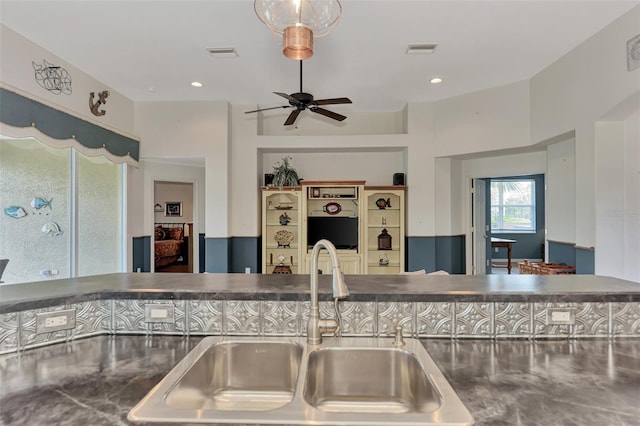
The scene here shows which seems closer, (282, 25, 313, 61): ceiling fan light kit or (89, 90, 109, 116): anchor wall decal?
(282, 25, 313, 61): ceiling fan light kit

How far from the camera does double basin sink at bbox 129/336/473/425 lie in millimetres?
1061

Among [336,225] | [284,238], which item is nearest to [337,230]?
[336,225]

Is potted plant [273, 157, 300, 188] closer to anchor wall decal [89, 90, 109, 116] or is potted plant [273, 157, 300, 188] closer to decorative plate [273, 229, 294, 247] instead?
decorative plate [273, 229, 294, 247]

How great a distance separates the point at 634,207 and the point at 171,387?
166 inches

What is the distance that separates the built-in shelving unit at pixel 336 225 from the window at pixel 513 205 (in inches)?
214

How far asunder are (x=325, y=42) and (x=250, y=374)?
129 inches

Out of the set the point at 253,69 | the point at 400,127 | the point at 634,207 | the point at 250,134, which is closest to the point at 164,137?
the point at 250,134

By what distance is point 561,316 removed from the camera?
4.13ft

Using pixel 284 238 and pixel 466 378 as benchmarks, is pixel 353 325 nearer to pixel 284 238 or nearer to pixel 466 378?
pixel 466 378

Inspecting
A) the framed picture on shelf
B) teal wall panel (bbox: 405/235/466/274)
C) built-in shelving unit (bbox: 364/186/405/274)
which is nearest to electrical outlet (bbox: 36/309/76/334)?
built-in shelving unit (bbox: 364/186/405/274)

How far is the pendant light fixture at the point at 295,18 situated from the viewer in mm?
2027

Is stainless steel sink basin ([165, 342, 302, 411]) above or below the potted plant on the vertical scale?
below

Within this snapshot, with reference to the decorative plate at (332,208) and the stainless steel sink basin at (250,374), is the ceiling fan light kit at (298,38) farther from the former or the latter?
the decorative plate at (332,208)

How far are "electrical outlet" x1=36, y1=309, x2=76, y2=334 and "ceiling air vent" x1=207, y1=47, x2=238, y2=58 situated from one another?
315 cm
